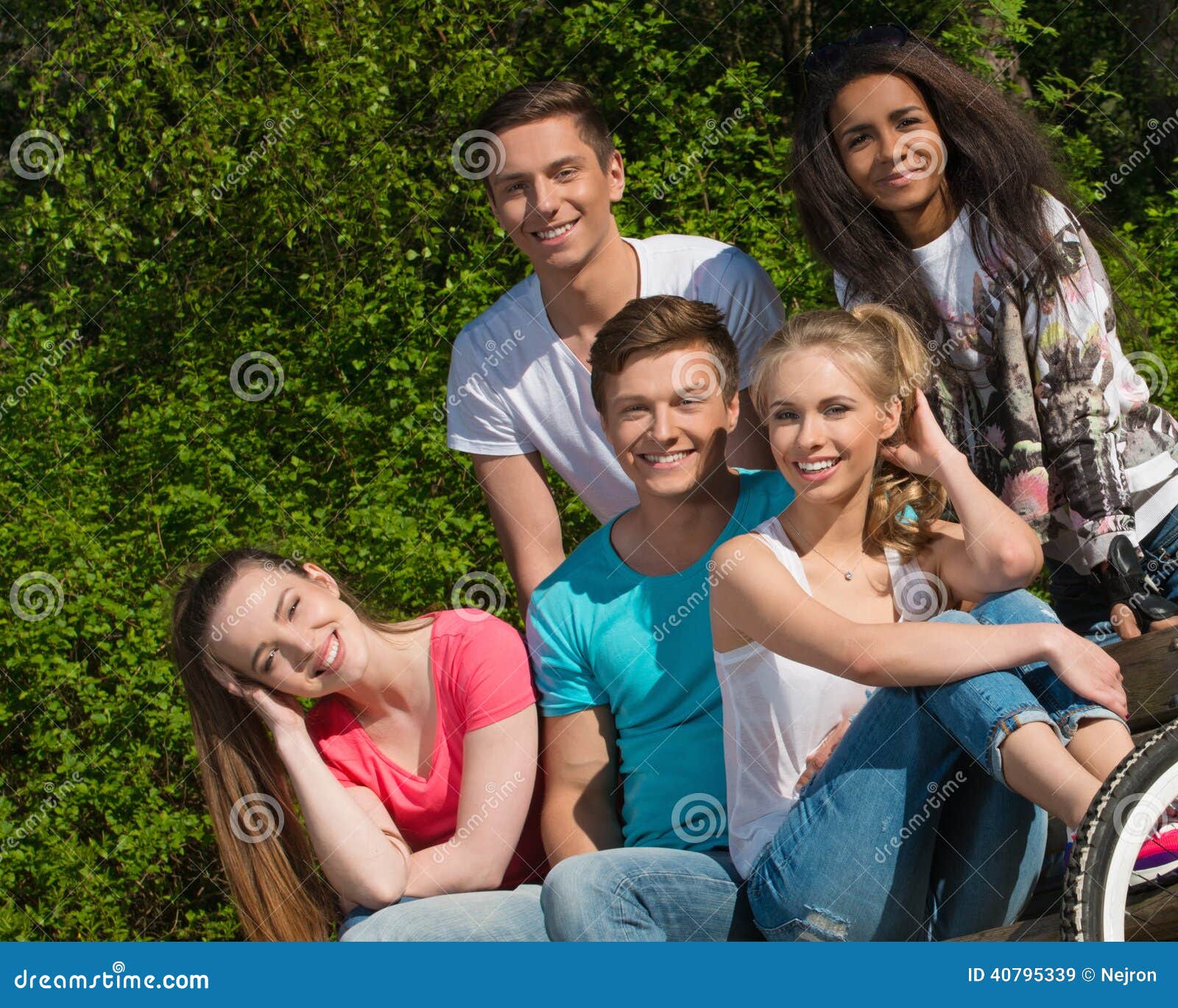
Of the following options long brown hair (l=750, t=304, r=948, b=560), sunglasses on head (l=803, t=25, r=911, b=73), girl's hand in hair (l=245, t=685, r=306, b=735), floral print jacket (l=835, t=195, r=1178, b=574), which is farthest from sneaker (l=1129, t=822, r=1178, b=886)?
sunglasses on head (l=803, t=25, r=911, b=73)

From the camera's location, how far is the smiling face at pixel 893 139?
9.59 ft

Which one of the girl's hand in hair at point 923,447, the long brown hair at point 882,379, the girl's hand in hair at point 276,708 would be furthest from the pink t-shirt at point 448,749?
the girl's hand in hair at point 923,447

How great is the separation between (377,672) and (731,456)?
89 centimetres

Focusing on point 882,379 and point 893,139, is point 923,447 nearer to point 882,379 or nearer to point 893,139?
point 882,379

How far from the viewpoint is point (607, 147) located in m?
3.34

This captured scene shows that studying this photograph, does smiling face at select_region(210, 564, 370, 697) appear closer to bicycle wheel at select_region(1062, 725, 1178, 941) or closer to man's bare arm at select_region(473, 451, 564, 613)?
man's bare arm at select_region(473, 451, 564, 613)

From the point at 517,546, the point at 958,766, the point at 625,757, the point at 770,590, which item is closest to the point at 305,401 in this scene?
the point at 517,546

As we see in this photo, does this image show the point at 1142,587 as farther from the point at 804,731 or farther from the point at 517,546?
the point at 517,546

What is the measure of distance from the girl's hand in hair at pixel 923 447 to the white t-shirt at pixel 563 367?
61cm

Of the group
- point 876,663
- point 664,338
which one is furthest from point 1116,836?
point 664,338

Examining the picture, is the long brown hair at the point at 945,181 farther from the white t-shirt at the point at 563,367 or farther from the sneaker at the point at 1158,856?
the sneaker at the point at 1158,856

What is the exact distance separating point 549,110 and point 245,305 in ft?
6.71

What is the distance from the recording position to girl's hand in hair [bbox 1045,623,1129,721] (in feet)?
7.44

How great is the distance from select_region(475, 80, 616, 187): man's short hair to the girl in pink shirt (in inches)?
43.9
